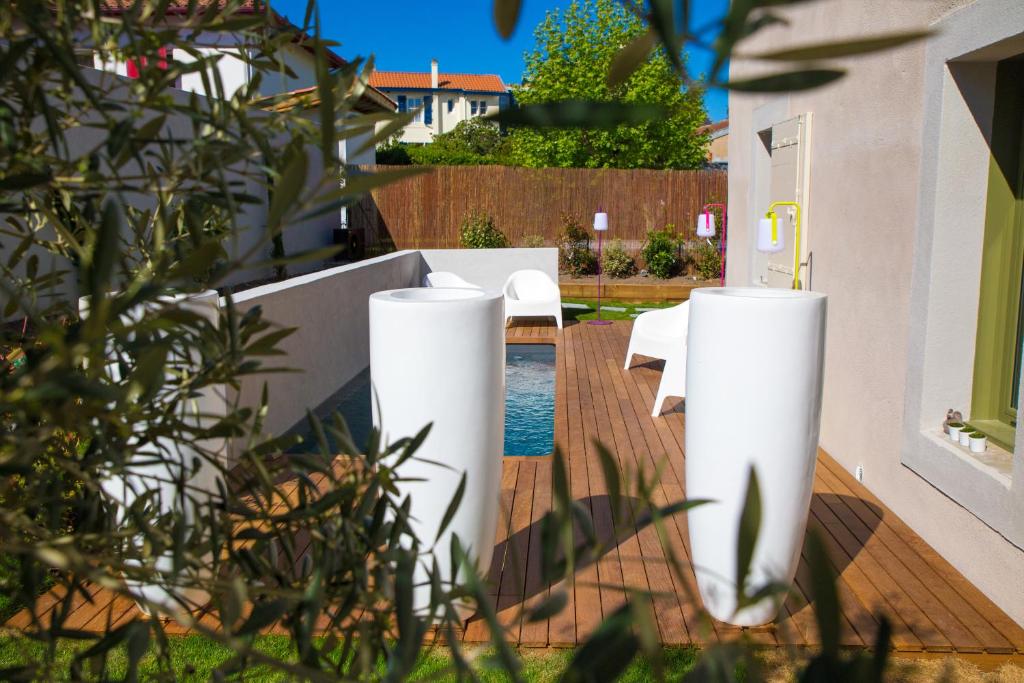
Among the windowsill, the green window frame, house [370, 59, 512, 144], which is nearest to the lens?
the windowsill

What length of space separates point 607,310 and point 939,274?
892cm

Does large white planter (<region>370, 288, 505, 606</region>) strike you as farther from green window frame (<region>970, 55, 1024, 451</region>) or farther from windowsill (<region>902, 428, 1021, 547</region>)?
green window frame (<region>970, 55, 1024, 451</region>)

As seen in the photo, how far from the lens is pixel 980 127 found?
11.4 feet

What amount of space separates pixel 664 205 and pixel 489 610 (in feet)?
58.2

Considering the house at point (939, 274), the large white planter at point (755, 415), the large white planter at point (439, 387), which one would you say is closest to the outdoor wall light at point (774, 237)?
the house at point (939, 274)

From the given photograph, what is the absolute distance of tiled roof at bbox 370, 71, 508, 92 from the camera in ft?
167

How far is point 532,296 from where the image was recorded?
10.8m

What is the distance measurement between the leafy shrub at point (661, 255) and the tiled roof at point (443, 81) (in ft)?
123

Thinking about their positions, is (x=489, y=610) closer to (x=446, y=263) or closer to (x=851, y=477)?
(x=851, y=477)

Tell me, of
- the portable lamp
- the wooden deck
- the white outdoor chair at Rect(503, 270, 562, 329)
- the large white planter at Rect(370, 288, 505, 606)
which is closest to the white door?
the wooden deck

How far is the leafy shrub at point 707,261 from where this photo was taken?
603 inches

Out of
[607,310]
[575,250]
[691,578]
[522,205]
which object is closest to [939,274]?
[691,578]

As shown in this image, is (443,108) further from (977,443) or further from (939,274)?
(977,443)

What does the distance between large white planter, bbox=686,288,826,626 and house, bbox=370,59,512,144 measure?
4831 centimetres
